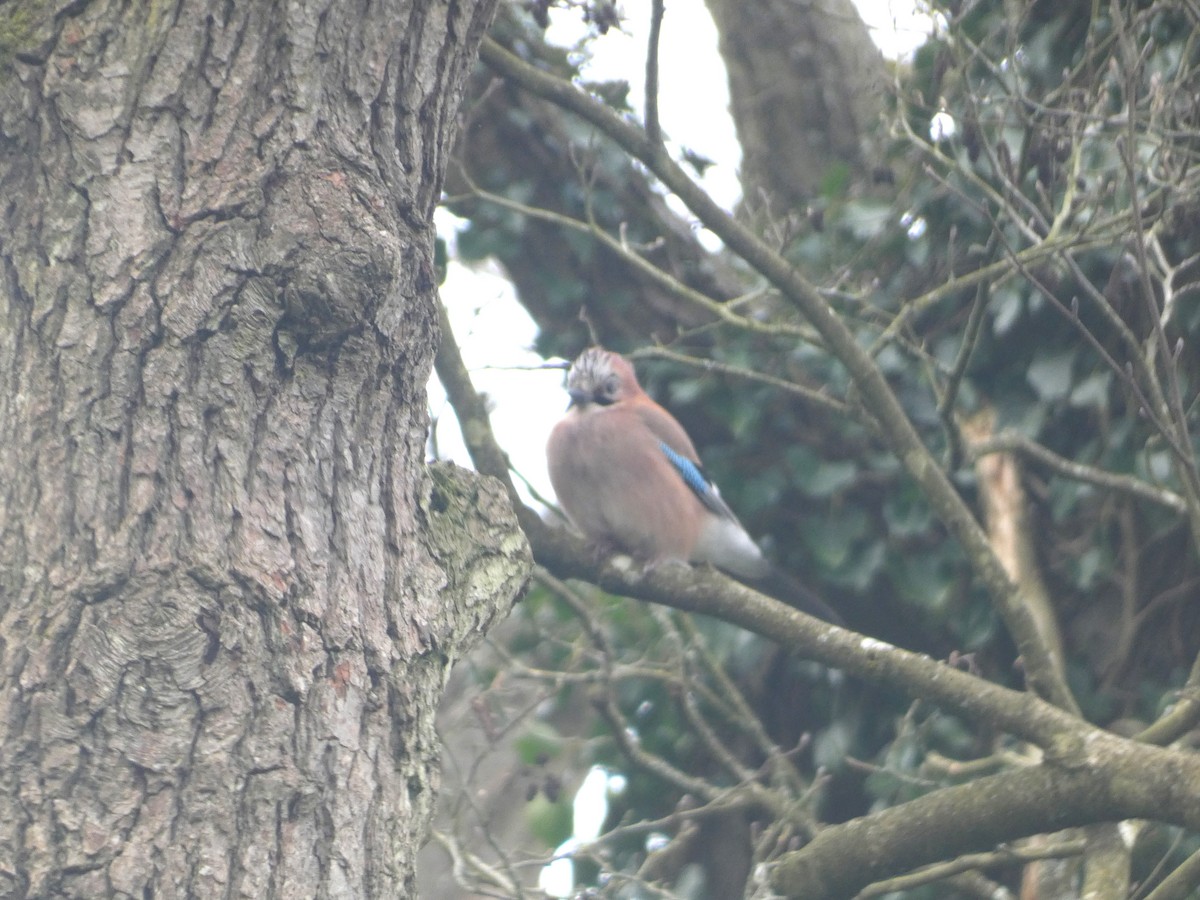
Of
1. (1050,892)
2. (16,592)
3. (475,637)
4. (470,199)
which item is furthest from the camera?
(470,199)

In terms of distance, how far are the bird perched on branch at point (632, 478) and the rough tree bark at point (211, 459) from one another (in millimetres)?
3420

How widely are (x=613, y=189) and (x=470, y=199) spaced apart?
0.59 m

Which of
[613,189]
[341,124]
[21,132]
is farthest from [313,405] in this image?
[613,189]

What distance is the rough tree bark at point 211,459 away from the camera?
1.81 meters

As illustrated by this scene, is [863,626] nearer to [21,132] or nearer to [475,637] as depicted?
[475,637]

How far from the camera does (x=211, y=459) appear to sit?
1.94 m

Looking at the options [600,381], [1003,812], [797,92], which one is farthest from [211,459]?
[797,92]

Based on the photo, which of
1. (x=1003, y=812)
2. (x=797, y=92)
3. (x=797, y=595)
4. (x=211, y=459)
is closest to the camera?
(x=211, y=459)

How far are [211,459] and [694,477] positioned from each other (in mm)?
3954

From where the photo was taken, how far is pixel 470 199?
504 centimetres

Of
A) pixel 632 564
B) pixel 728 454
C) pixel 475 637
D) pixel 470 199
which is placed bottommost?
pixel 475 637

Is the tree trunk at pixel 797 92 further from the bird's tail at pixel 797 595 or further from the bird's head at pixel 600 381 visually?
the bird's tail at pixel 797 595

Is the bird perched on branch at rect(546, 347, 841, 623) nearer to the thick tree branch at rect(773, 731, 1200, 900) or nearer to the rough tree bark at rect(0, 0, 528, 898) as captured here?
the thick tree branch at rect(773, 731, 1200, 900)

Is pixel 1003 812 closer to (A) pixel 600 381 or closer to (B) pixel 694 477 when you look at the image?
(B) pixel 694 477
